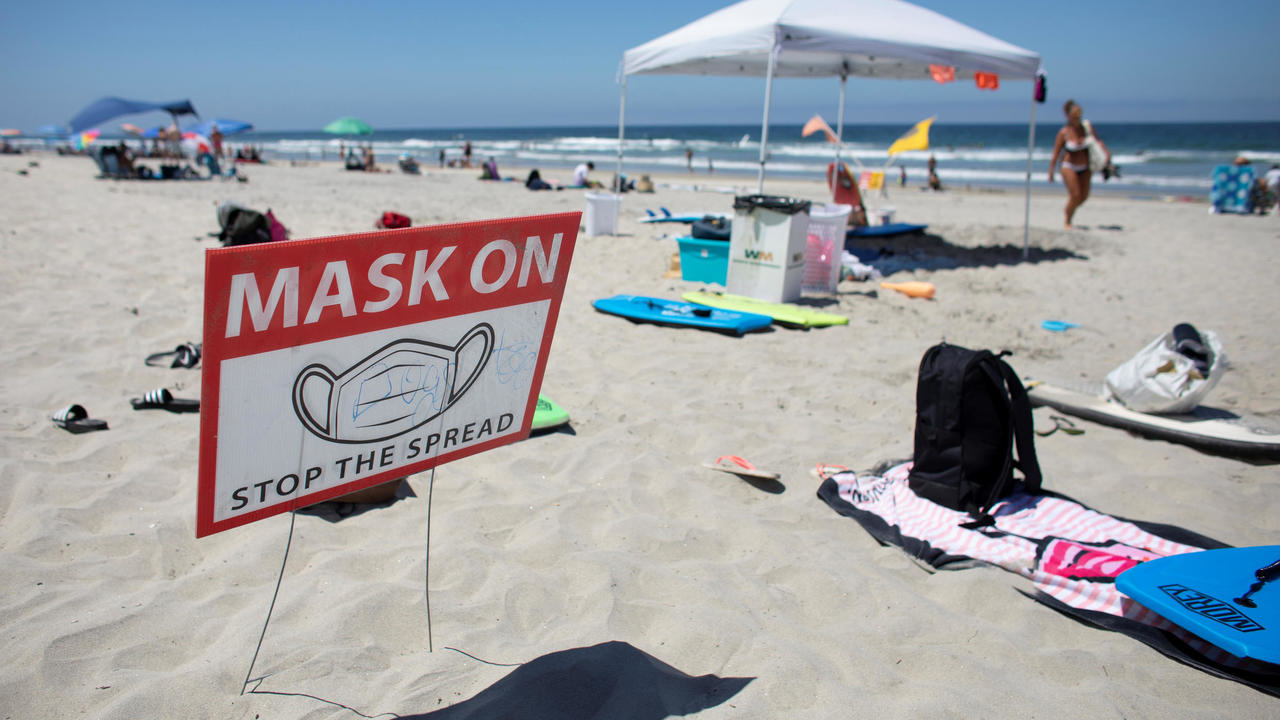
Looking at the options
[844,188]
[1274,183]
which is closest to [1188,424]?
[844,188]

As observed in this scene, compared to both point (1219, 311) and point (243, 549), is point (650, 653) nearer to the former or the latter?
point (243, 549)

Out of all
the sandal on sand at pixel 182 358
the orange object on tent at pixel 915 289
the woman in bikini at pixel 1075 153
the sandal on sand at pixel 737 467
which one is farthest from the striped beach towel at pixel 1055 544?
the woman in bikini at pixel 1075 153

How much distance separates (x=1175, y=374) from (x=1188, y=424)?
297mm

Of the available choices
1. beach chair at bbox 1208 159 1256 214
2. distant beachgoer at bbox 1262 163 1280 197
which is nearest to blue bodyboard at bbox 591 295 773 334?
beach chair at bbox 1208 159 1256 214

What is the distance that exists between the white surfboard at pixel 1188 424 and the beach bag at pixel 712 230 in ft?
11.4

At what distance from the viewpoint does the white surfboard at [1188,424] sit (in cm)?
342

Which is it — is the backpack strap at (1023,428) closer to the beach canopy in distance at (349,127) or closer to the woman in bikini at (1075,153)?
the woman in bikini at (1075,153)

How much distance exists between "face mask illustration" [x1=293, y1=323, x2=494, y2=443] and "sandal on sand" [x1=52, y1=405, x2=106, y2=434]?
7.42ft

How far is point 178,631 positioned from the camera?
1903mm

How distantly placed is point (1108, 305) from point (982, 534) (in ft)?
17.1

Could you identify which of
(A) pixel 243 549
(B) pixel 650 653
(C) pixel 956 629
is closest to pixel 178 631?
(A) pixel 243 549

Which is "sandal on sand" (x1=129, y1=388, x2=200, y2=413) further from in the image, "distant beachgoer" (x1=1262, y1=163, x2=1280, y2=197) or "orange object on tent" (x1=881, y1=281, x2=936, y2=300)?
"distant beachgoer" (x1=1262, y1=163, x2=1280, y2=197)

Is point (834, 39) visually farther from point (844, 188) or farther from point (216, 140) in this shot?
point (216, 140)

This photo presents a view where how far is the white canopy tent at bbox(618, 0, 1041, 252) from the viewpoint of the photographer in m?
6.69
